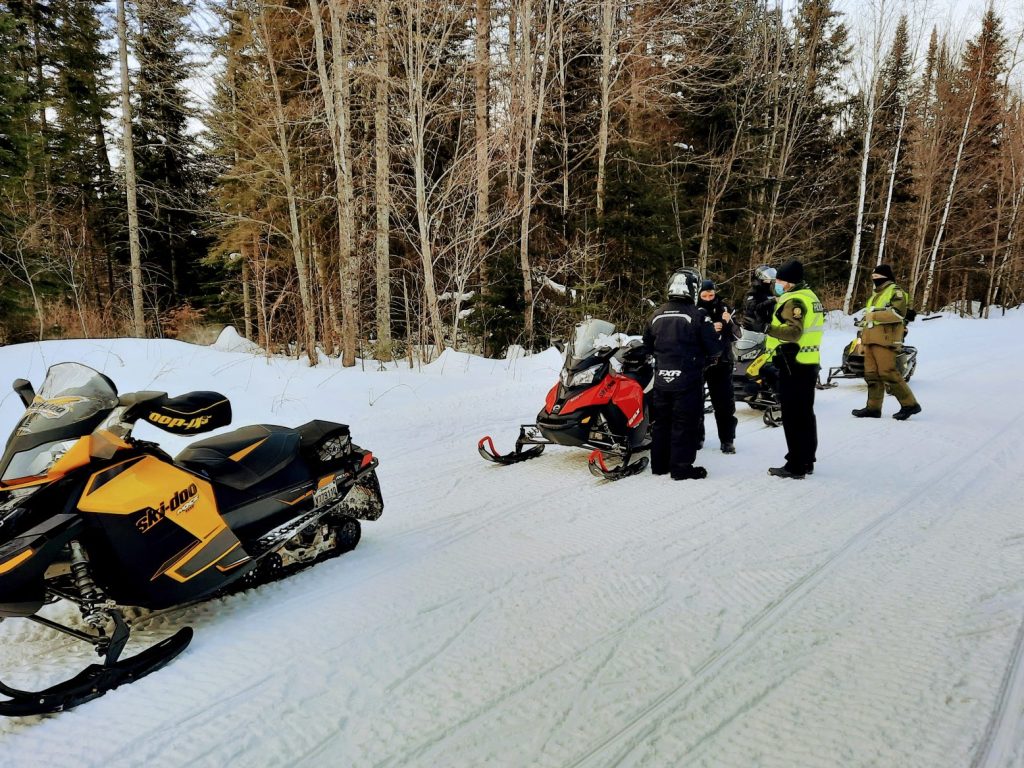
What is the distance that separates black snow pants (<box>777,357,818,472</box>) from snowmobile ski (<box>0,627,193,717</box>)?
15.0 ft

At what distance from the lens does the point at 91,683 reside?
7.66 feet

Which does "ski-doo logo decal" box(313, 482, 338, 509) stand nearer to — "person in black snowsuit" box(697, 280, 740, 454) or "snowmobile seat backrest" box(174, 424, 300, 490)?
"snowmobile seat backrest" box(174, 424, 300, 490)

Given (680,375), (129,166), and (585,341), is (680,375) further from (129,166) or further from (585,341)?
(129,166)

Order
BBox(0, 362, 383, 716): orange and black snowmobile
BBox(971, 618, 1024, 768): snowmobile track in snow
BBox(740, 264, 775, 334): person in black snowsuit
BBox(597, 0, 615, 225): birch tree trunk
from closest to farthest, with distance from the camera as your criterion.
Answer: BBox(971, 618, 1024, 768): snowmobile track in snow → BBox(0, 362, 383, 716): orange and black snowmobile → BBox(740, 264, 775, 334): person in black snowsuit → BBox(597, 0, 615, 225): birch tree trunk

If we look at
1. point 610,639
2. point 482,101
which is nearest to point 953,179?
point 482,101

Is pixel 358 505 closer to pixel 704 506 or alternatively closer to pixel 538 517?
pixel 538 517

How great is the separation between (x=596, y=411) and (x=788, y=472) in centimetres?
168

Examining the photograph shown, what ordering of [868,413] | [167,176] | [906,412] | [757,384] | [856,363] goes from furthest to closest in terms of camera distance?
[167,176]
[856,363]
[757,384]
[868,413]
[906,412]

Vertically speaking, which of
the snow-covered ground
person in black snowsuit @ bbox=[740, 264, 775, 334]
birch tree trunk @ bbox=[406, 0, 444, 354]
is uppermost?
birch tree trunk @ bbox=[406, 0, 444, 354]

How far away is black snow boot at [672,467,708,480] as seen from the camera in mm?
5121

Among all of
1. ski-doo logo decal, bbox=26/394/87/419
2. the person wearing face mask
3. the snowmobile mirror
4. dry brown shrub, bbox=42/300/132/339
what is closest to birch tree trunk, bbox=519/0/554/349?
the person wearing face mask

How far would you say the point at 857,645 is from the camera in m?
2.63

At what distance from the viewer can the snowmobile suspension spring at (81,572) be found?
239 cm

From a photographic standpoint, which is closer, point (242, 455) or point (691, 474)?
point (242, 455)
